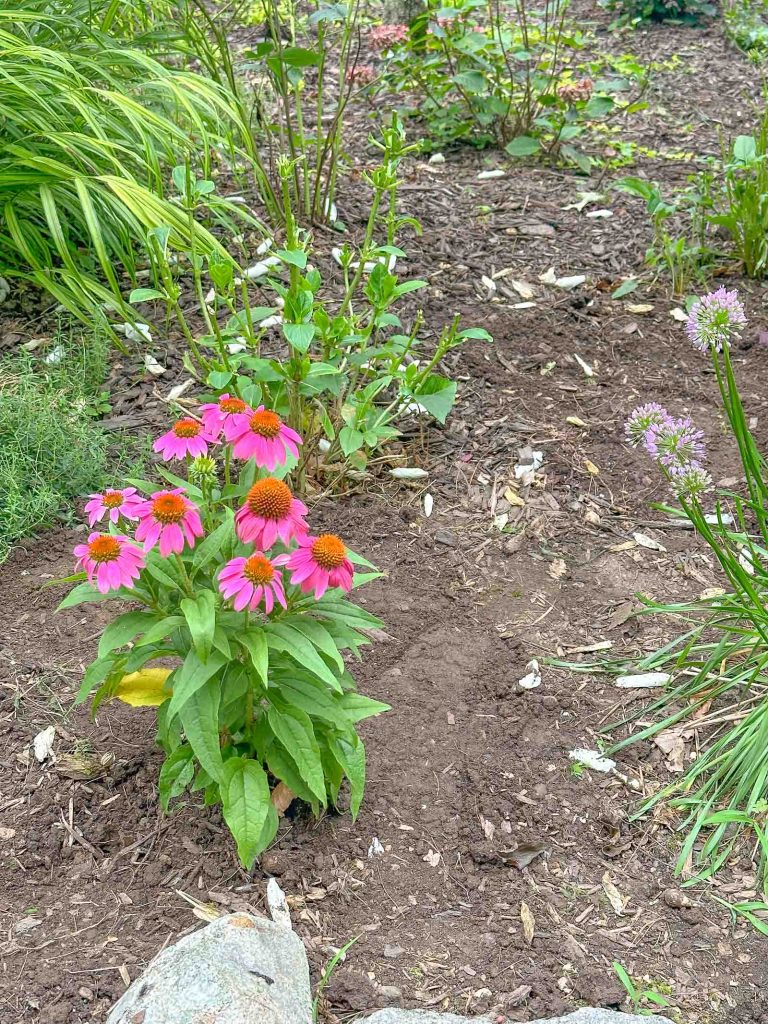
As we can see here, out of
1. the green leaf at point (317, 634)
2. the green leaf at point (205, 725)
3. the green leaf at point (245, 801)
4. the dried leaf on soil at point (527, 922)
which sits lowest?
the dried leaf on soil at point (527, 922)

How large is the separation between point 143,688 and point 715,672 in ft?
4.16

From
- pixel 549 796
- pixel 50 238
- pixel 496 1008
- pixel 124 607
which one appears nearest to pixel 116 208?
pixel 50 238

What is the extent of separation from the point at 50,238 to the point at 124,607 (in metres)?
1.68

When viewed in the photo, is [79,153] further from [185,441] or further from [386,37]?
[185,441]

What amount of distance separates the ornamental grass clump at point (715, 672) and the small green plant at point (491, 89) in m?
2.62

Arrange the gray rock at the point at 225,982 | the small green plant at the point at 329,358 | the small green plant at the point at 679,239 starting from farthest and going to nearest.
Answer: the small green plant at the point at 679,239 → the small green plant at the point at 329,358 → the gray rock at the point at 225,982

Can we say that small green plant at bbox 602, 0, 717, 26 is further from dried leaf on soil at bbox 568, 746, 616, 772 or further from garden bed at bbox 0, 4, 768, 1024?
dried leaf on soil at bbox 568, 746, 616, 772

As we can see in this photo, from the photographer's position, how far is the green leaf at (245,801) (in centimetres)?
175

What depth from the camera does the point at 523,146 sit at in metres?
4.47

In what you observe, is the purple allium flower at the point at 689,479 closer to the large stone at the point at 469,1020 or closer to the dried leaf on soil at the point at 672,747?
the dried leaf on soil at the point at 672,747

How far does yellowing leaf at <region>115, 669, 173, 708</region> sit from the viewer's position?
1.99 metres

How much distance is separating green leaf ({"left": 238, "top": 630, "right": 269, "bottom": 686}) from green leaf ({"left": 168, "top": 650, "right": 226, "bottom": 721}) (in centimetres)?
5

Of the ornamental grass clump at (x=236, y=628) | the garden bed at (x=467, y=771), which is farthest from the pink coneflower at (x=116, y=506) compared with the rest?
the garden bed at (x=467, y=771)

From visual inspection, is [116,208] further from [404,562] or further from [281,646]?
[281,646]
